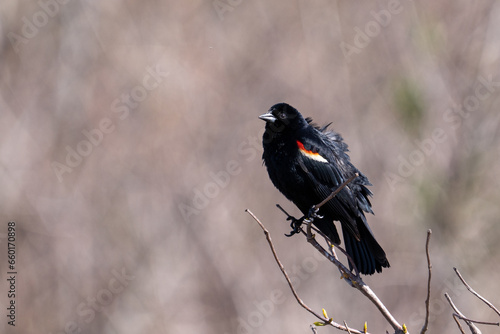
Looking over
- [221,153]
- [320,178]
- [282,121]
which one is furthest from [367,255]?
[221,153]

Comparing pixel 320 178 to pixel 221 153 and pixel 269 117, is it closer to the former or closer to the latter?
pixel 269 117

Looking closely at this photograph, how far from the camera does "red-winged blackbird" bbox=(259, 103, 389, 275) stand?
328 cm

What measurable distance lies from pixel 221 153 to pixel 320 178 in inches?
120

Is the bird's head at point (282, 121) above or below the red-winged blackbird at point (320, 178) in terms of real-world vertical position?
above

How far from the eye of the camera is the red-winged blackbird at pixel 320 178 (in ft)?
10.8

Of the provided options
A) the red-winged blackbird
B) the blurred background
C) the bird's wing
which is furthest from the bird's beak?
the blurred background

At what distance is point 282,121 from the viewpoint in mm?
3619

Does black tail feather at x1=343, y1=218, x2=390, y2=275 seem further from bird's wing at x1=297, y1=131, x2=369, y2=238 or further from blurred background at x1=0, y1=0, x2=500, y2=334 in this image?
blurred background at x1=0, y1=0, x2=500, y2=334

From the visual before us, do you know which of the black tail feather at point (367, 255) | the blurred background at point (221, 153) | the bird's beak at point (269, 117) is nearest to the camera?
the black tail feather at point (367, 255)

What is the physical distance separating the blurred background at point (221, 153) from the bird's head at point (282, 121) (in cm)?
265

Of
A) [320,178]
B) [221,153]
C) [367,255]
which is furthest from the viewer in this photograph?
[221,153]

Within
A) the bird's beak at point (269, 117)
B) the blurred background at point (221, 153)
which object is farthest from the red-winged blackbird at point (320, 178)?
the blurred background at point (221, 153)

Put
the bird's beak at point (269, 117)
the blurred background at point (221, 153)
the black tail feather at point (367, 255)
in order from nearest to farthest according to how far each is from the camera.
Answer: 1. the black tail feather at point (367, 255)
2. the bird's beak at point (269, 117)
3. the blurred background at point (221, 153)

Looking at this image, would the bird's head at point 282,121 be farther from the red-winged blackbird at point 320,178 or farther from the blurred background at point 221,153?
the blurred background at point 221,153
